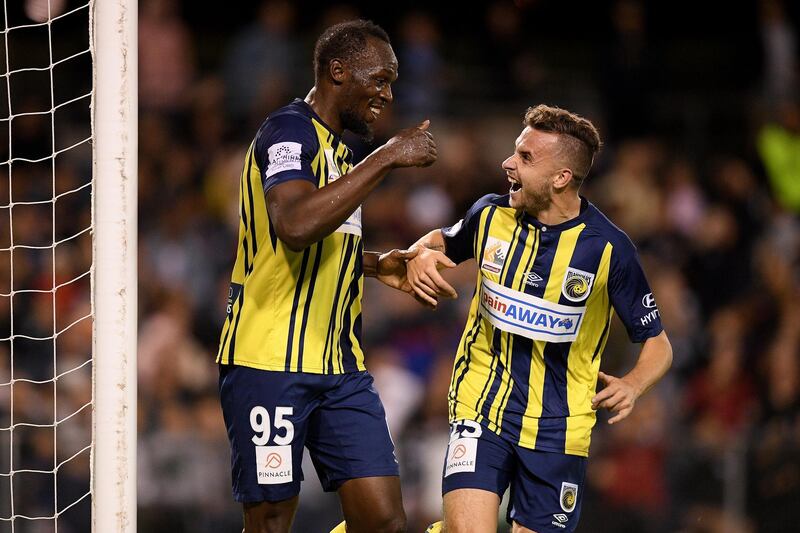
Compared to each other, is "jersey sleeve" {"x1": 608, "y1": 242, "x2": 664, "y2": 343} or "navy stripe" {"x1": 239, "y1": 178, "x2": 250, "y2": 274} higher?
"navy stripe" {"x1": 239, "y1": 178, "x2": 250, "y2": 274}

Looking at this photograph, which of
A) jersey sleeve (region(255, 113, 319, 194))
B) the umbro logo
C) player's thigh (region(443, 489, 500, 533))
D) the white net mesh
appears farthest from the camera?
the white net mesh

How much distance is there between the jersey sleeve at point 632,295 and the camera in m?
4.57

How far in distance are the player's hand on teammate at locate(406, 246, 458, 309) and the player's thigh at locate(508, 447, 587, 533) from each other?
2.26ft

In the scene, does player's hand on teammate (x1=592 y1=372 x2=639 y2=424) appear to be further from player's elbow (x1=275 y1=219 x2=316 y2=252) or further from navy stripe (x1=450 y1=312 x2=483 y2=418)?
player's elbow (x1=275 y1=219 x2=316 y2=252)

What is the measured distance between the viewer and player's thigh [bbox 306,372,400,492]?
423cm

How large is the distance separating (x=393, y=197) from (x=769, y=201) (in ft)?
10.2

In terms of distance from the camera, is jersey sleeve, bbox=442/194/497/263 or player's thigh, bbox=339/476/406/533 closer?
player's thigh, bbox=339/476/406/533

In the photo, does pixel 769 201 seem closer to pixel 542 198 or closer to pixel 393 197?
pixel 393 197

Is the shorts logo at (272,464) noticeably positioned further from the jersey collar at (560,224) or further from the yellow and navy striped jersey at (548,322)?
the jersey collar at (560,224)

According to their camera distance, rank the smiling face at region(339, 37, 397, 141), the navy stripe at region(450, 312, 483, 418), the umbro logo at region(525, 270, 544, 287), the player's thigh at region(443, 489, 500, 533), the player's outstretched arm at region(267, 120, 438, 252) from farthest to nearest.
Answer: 1. the navy stripe at region(450, 312, 483, 418)
2. the umbro logo at region(525, 270, 544, 287)
3. the player's thigh at region(443, 489, 500, 533)
4. the smiling face at region(339, 37, 397, 141)
5. the player's outstretched arm at region(267, 120, 438, 252)

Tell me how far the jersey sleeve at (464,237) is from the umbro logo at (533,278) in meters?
0.30

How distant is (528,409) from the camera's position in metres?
4.55

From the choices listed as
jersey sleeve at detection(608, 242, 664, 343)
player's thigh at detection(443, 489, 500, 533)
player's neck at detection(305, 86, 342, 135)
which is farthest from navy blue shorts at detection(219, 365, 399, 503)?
jersey sleeve at detection(608, 242, 664, 343)

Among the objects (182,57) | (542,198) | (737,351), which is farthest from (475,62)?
(542,198)
